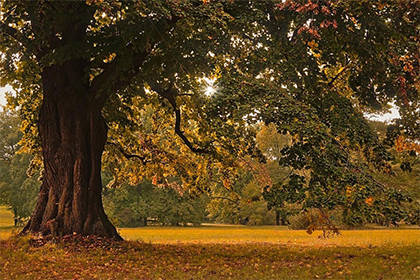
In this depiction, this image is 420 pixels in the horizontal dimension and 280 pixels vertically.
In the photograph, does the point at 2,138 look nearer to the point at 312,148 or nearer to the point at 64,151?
the point at 64,151

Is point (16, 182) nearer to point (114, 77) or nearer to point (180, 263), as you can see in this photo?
point (114, 77)

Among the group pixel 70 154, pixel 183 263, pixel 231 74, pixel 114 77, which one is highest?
pixel 114 77

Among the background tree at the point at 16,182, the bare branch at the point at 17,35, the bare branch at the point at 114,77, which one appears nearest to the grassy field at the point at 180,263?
the bare branch at the point at 114,77

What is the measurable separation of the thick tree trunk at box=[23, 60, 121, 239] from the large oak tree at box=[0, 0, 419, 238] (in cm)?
4

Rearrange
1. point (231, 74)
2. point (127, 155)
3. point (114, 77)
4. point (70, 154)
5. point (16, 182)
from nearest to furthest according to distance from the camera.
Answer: point (231, 74) < point (114, 77) < point (70, 154) < point (127, 155) < point (16, 182)

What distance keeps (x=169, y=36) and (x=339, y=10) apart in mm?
4735

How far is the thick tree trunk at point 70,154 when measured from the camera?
1295cm

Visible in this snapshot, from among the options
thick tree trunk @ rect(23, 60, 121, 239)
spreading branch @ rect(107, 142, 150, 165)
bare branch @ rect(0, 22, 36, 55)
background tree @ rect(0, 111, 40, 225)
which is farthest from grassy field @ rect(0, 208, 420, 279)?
background tree @ rect(0, 111, 40, 225)

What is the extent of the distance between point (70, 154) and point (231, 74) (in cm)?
592

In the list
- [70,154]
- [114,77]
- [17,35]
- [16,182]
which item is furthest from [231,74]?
[16,182]

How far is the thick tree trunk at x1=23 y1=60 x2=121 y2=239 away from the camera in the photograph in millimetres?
12945

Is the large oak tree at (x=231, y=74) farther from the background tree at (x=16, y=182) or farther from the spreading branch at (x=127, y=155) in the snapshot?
the background tree at (x=16, y=182)

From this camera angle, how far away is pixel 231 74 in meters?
10.9

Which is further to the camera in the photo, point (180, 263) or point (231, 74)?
point (231, 74)
